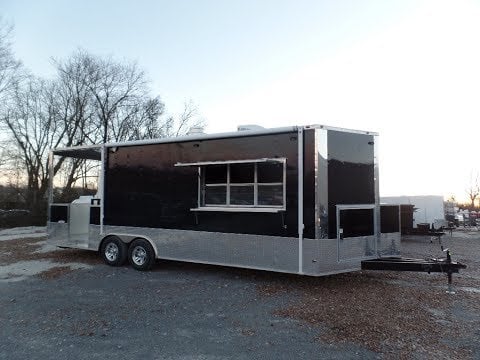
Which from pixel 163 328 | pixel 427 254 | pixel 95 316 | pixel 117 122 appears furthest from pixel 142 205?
pixel 117 122

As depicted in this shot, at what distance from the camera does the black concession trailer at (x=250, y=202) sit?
680 centimetres

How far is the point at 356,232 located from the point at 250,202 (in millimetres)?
2016

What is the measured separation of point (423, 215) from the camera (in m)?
22.2

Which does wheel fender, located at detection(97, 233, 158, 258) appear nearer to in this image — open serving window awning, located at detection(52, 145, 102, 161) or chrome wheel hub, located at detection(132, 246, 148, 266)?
chrome wheel hub, located at detection(132, 246, 148, 266)

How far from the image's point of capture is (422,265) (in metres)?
6.64

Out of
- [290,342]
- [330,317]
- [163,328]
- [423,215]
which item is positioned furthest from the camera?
[423,215]

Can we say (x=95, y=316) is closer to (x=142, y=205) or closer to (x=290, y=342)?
(x=290, y=342)

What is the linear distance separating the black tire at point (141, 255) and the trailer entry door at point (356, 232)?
402cm

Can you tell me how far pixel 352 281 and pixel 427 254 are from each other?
5440mm

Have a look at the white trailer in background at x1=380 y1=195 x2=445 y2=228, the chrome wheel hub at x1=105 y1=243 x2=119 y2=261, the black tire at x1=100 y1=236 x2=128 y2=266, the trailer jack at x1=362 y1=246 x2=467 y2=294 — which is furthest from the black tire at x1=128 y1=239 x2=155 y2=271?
the white trailer in background at x1=380 y1=195 x2=445 y2=228

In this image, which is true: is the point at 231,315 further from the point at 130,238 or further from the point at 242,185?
the point at 130,238

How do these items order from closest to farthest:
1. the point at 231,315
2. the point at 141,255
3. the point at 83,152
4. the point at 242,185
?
the point at 231,315
the point at 242,185
the point at 141,255
the point at 83,152

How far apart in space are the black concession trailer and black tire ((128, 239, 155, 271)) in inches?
0.9

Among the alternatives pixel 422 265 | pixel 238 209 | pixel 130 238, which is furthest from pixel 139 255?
pixel 422 265
